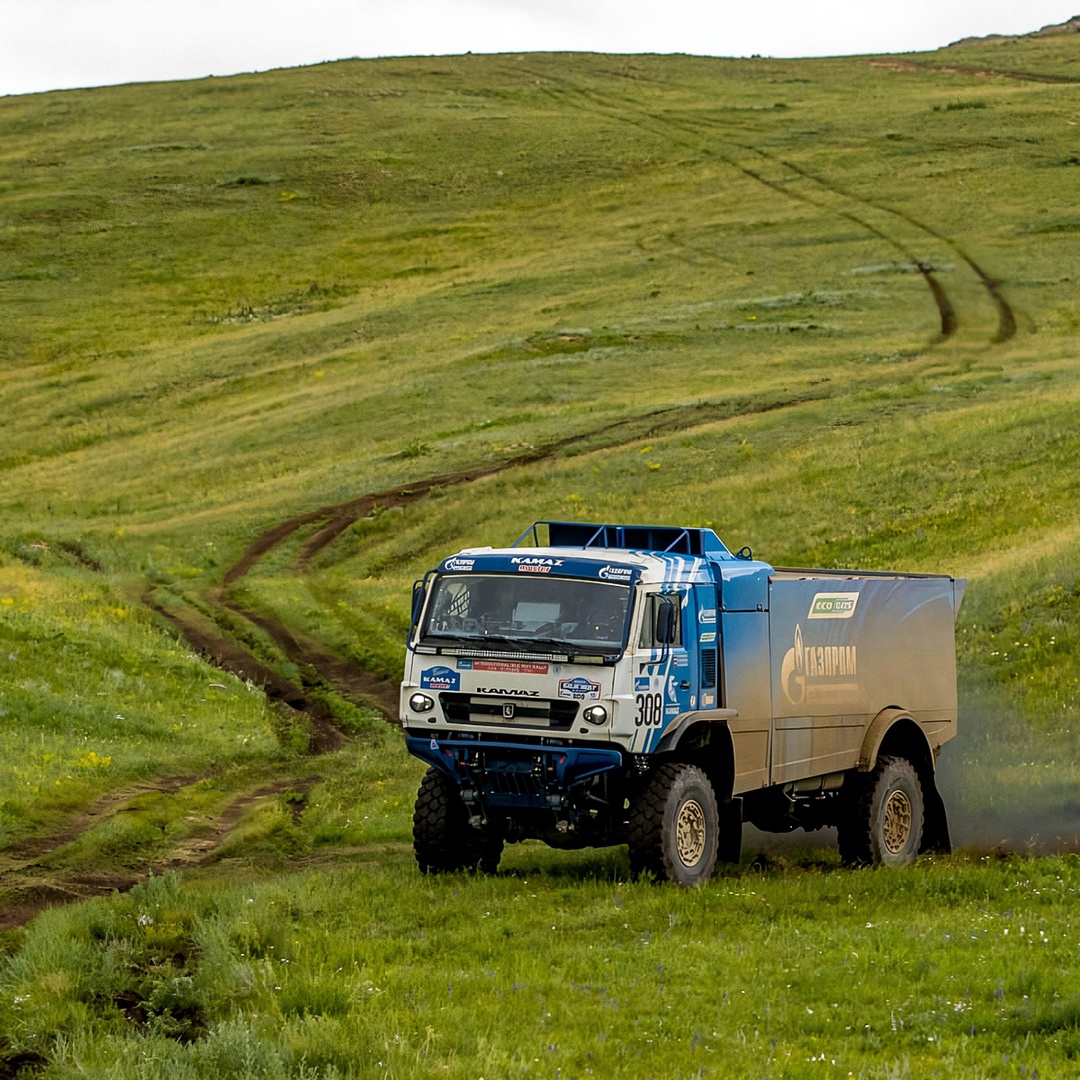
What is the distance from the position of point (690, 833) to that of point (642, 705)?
1.56 meters

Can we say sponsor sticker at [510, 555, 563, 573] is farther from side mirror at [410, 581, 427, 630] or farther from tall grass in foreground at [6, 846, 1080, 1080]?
tall grass in foreground at [6, 846, 1080, 1080]

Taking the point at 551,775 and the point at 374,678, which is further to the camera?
the point at 374,678

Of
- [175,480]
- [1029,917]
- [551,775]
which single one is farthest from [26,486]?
[1029,917]

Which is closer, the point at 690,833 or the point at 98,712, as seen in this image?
the point at 690,833

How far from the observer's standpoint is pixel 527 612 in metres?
15.3

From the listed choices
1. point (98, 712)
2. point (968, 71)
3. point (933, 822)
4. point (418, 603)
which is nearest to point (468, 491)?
point (98, 712)

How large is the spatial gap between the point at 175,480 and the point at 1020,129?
7761 cm

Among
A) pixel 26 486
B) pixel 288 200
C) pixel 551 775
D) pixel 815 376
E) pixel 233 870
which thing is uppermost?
pixel 288 200

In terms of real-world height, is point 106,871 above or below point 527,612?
below

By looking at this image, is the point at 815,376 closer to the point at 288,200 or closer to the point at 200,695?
the point at 200,695

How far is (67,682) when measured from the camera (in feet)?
88.8

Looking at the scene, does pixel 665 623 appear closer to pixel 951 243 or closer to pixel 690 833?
pixel 690 833

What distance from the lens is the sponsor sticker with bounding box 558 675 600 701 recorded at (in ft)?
48.2

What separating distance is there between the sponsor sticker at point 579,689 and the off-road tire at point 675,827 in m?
1.08
